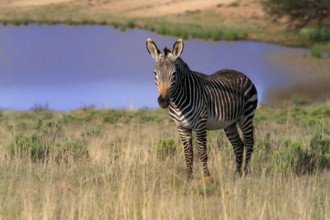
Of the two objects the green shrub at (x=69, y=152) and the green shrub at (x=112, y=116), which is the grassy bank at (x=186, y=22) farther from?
the green shrub at (x=69, y=152)

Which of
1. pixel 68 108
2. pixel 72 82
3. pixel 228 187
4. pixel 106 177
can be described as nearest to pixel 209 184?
pixel 228 187

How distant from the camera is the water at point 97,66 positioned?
2341 centimetres

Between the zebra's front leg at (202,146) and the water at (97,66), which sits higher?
the zebra's front leg at (202,146)

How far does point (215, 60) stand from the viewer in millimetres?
32094

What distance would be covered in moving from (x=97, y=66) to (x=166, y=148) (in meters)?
21.9

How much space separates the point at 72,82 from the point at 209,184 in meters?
19.9

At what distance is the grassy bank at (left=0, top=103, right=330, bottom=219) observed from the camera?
20.5 ft

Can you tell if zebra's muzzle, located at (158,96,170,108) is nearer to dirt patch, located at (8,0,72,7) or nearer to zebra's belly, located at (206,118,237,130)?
zebra's belly, located at (206,118,237,130)

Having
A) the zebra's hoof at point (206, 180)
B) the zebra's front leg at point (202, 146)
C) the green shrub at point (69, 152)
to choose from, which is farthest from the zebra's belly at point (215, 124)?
the green shrub at point (69, 152)

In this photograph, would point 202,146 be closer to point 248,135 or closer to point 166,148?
point 248,135

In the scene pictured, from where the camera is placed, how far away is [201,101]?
328 inches

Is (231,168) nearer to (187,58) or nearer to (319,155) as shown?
(319,155)

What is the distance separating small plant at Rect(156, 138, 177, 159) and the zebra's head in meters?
2.03

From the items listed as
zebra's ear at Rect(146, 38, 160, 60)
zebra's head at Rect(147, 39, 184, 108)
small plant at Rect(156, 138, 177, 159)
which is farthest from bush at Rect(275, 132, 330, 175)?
zebra's ear at Rect(146, 38, 160, 60)
